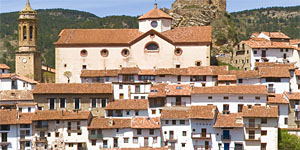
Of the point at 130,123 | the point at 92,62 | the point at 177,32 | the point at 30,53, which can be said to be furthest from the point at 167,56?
the point at 30,53

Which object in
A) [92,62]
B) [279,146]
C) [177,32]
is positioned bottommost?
[279,146]

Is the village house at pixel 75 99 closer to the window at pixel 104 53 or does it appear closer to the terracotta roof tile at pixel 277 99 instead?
the window at pixel 104 53

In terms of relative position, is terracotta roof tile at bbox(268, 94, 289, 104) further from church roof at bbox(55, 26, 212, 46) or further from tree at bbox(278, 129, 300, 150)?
church roof at bbox(55, 26, 212, 46)

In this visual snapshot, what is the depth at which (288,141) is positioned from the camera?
5466cm

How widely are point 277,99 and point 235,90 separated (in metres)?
5.49

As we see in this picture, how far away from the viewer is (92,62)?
73812 mm

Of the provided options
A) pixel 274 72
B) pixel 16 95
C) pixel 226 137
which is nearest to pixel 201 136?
pixel 226 137

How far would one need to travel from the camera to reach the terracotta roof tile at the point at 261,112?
54.7 meters

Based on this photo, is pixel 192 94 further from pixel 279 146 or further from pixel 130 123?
pixel 279 146

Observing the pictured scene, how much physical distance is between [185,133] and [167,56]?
718 inches

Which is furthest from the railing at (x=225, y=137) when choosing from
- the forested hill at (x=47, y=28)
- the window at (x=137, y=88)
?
the forested hill at (x=47, y=28)

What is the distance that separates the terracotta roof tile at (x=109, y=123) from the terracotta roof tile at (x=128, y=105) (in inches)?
63.9

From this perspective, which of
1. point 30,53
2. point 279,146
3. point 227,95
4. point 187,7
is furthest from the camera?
point 187,7

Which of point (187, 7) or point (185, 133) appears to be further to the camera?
point (187, 7)
